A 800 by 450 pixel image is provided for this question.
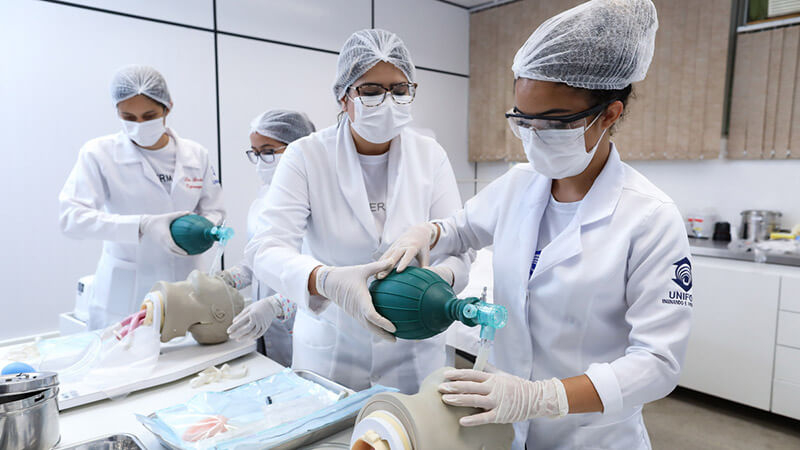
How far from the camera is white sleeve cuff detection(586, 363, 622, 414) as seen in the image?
0.79m

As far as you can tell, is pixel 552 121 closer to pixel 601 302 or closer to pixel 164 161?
pixel 601 302

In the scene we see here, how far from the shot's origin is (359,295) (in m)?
0.97

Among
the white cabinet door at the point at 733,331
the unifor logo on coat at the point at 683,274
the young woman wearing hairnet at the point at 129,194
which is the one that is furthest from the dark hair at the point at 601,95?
the white cabinet door at the point at 733,331

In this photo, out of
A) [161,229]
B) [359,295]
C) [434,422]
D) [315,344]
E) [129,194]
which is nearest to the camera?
[434,422]

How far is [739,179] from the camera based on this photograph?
10.5 feet

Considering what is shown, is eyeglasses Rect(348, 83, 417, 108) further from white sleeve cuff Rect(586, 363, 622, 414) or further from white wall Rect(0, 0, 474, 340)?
white wall Rect(0, 0, 474, 340)

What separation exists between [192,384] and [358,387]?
0.46 metres

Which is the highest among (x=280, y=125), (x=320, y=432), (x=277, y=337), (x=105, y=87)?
(x=105, y=87)

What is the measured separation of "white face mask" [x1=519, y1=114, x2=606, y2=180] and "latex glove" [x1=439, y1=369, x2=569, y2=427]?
0.42 meters

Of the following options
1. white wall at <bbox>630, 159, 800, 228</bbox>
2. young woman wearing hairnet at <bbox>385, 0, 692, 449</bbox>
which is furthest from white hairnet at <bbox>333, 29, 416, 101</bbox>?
white wall at <bbox>630, 159, 800, 228</bbox>

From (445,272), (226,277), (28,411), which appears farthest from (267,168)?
(28,411)

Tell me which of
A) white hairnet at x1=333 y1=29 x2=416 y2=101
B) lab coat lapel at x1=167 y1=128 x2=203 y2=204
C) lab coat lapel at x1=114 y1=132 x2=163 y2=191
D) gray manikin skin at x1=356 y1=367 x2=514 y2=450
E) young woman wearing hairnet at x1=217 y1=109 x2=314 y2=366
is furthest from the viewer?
lab coat lapel at x1=167 y1=128 x2=203 y2=204

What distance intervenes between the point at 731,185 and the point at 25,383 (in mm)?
3841

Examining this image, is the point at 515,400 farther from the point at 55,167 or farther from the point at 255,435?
the point at 55,167
